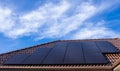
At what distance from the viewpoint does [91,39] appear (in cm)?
1770

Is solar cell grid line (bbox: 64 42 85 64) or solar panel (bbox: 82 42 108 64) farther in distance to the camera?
solar cell grid line (bbox: 64 42 85 64)

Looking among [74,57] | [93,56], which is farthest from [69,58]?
[93,56]

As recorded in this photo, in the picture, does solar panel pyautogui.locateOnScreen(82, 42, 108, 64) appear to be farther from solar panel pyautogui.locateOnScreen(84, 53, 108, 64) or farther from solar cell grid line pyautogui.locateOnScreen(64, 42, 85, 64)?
solar cell grid line pyautogui.locateOnScreen(64, 42, 85, 64)

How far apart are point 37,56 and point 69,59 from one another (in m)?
1.94

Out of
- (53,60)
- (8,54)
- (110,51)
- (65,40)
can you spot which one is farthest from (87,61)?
(65,40)

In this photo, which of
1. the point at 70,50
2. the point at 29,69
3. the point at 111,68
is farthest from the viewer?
the point at 70,50

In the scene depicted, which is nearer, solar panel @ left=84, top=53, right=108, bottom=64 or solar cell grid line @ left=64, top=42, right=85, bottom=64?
solar panel @ left=84, top=53, right=108, bottom=64

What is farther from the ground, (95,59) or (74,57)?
(74,57)

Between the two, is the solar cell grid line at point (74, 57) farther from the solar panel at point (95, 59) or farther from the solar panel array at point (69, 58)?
the solar panel at point (95, 59)

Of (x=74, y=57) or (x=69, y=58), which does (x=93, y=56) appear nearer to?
(x=74, y=57)

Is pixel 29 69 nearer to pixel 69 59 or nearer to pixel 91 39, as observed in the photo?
pixel 69 59

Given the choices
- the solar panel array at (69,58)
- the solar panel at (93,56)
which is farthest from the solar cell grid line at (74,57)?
the solar panel at (93,56)

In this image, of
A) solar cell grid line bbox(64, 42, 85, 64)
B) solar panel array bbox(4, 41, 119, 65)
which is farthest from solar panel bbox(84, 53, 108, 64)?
solar cell grid line bbox(64, 42, 85, 64)

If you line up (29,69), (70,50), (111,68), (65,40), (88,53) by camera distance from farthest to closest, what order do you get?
1. (65,40)
2. (70,50)
3. (88,53)
4. (29,69)
5. (111,68)
